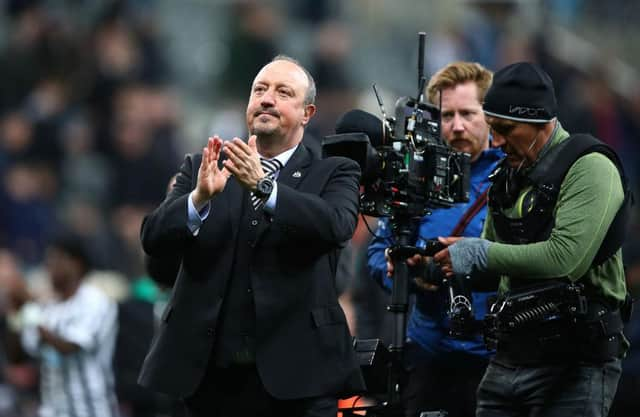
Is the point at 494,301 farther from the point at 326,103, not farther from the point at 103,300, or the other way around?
the point at 326,103

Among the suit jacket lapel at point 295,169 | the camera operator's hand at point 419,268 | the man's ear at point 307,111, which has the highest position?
the man's ear at point 307,111

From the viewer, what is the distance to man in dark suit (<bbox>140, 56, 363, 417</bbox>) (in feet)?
20.2

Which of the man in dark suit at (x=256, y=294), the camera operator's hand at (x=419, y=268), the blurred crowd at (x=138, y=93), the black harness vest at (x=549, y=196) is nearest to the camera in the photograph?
the man in dark suit at (x=256, y=294)

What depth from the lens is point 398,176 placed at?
6.71 meters

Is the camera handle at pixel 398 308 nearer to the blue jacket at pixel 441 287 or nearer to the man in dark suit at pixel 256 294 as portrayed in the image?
the blue jacket at pixel 441 287

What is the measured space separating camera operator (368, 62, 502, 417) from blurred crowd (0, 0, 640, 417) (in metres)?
5.94

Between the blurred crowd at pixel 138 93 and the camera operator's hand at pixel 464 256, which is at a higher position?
the camera operator's hand at pixel 464 256

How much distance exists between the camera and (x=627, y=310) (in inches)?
257

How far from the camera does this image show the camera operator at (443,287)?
716 cm

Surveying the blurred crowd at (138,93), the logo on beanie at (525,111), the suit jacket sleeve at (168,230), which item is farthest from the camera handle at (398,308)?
the blurred crowd at (138,93)

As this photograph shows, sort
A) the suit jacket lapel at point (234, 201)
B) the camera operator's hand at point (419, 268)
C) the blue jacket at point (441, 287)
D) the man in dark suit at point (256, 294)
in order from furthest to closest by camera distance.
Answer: the blue jacket at point (441, 287) < the camera operator's hand at point (419, 268) < the suit jacket lapel at point (234, 201) < the man in dark suit at point (256, 294)

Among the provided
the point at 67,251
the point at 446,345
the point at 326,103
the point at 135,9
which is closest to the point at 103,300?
the point at 67,251

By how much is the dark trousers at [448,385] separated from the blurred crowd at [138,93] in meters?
6.06

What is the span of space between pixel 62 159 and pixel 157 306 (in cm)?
572
